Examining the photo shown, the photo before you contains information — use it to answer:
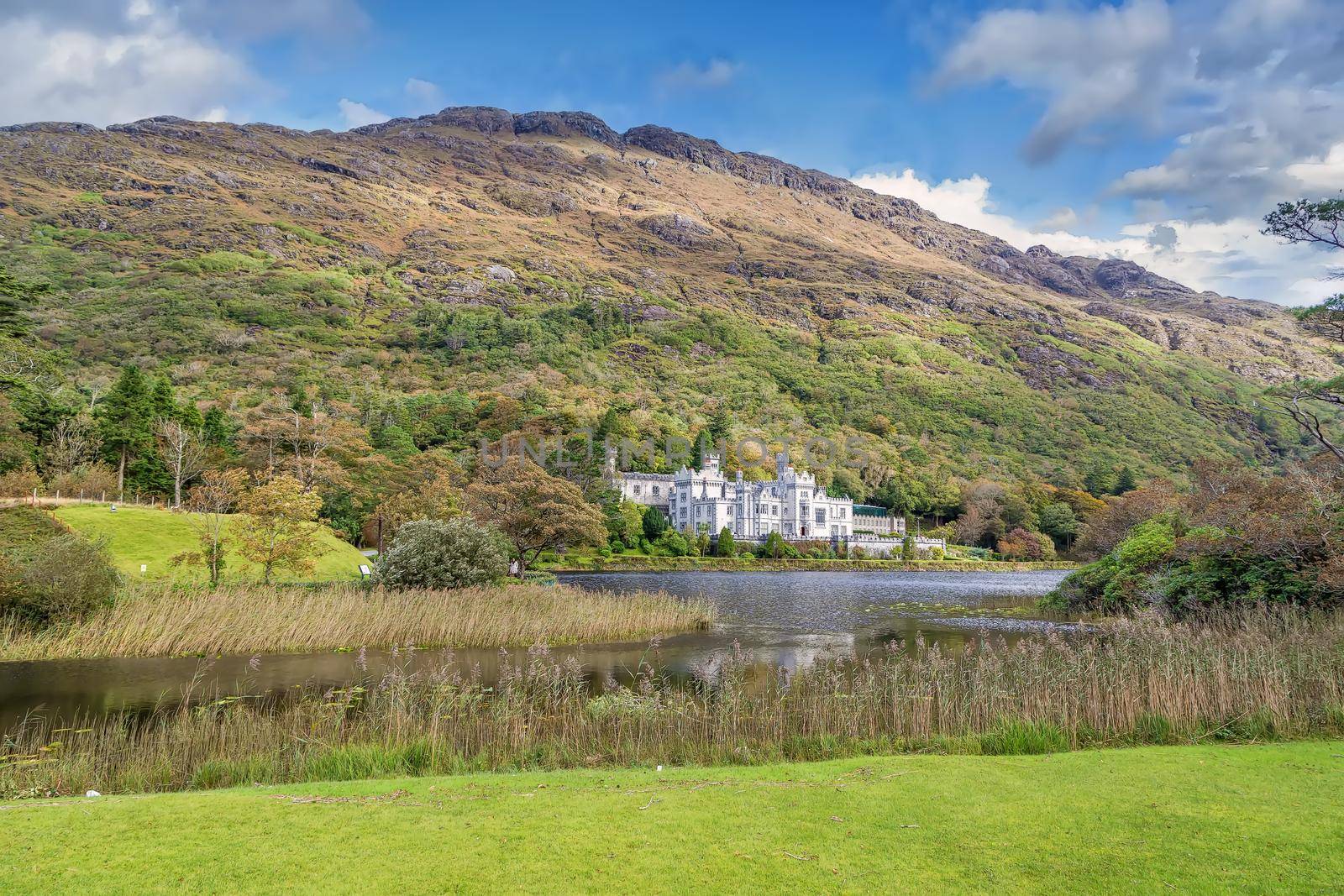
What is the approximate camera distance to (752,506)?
245 ft

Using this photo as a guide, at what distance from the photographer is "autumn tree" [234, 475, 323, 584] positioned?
23.5m

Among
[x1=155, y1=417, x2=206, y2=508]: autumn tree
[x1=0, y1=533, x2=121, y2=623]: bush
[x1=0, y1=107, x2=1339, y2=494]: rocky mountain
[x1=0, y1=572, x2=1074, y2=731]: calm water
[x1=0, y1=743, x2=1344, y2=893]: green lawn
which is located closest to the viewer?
[x1=0, y1=743, x2=1344, y2=893]: green lawn

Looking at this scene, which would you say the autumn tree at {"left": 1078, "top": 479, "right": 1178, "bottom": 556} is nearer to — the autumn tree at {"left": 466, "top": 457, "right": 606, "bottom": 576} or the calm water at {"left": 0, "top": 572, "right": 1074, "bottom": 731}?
the calm water at {"left": 0, "top": 572, "right": 1074, "bottom": 731}

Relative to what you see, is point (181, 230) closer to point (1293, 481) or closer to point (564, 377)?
point (564, 377)

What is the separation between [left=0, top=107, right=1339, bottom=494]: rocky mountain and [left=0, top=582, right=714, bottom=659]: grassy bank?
149 feet

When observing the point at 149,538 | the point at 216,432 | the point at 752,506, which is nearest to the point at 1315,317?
the point at 149,538

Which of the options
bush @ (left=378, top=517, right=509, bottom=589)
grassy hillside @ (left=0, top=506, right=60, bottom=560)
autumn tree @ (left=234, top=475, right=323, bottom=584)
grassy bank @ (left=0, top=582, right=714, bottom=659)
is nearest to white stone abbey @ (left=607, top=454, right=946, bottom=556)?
autumn tree @ (left=234, top=475, right=323, bottom=584)

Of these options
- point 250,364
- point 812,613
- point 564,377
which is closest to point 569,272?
point 564,377

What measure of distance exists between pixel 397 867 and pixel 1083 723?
8.22 meters

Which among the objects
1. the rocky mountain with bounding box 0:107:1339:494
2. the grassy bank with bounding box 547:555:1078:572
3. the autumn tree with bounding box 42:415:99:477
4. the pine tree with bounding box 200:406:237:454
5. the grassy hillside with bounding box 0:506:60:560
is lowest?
the grassy bank with bounding box 547:555:1078:572

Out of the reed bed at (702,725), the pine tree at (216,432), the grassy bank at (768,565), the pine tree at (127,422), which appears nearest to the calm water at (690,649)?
the reed bed at (702,725)

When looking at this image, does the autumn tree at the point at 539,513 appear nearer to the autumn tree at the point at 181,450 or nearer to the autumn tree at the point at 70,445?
the autumn tree at the point at 181,450

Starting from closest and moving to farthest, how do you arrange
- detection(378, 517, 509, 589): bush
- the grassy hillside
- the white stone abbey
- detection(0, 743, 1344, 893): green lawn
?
detection(0, 743, 1344, 893): green lawn
the grassy hillside
detection(378, 517, 509, 589): bush
the white stone abbey

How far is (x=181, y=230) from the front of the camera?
132625mm
